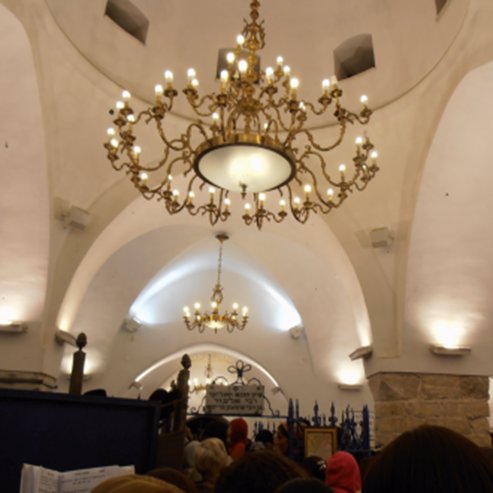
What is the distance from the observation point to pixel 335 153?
827 centimetres

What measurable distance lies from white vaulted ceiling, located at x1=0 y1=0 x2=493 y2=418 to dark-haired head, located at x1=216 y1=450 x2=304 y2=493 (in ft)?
16.1

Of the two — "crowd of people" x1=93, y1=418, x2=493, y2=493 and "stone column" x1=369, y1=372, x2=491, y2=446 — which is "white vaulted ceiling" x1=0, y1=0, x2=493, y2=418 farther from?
"crowd of people" x1=93, y1=418, x2=493, y2=493

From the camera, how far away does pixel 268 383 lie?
698 inches

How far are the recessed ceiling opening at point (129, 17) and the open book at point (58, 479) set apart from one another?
6.78 meters

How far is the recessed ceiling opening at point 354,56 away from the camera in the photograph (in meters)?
8.18

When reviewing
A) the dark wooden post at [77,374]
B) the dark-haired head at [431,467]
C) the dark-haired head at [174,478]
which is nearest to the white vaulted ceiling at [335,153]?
the dark wooden post at [77,374]

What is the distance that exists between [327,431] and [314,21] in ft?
18.1

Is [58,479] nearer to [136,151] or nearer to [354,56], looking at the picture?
[136,151]

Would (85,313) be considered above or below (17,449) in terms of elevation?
above

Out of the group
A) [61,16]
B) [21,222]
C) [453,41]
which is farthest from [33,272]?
[453,41]

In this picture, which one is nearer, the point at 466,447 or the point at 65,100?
the point at 466,447

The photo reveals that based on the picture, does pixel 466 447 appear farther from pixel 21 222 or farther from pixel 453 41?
pixel 21 222

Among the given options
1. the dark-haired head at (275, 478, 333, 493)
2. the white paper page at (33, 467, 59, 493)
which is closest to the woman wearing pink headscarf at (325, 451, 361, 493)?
the white paper page at (33, 467, 59, 493)

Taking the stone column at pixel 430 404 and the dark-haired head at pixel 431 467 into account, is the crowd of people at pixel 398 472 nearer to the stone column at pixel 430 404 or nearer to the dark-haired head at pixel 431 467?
the dark-haired head at pixel 431 467
